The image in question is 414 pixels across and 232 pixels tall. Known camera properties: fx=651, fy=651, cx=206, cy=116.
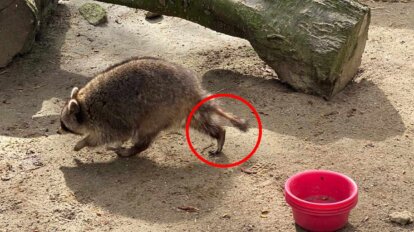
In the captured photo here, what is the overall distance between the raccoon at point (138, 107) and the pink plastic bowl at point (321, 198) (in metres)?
0.84

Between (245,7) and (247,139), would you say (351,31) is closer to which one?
(245,7)

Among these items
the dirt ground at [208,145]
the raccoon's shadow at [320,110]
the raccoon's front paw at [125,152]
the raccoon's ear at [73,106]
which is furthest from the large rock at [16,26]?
the raccoon's front paw at [125,152]

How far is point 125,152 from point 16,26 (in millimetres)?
2063

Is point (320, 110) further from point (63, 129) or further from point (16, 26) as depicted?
point (16, 26)

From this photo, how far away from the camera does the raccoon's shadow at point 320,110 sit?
17.2ft

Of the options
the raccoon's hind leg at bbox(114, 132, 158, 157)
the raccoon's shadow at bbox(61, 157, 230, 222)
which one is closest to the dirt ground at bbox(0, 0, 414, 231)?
the raccoon's shadow at bbox(61, 157, 230, 222)

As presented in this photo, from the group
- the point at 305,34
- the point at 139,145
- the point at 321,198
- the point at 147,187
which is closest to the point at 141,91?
the point at 139,145

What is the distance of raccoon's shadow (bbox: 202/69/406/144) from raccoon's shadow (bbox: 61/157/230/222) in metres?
0.94

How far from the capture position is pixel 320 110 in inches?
219

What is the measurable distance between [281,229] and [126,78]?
1.64m

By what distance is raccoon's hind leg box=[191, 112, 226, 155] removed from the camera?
16.1ft

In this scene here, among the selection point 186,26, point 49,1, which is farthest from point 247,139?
point 49,1

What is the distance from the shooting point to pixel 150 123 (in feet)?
15.9

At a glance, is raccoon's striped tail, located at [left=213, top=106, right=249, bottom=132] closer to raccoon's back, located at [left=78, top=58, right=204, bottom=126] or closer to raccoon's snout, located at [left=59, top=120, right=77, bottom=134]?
raccoon's back, located at [left=78, top=58, right=204, bottom=126]
